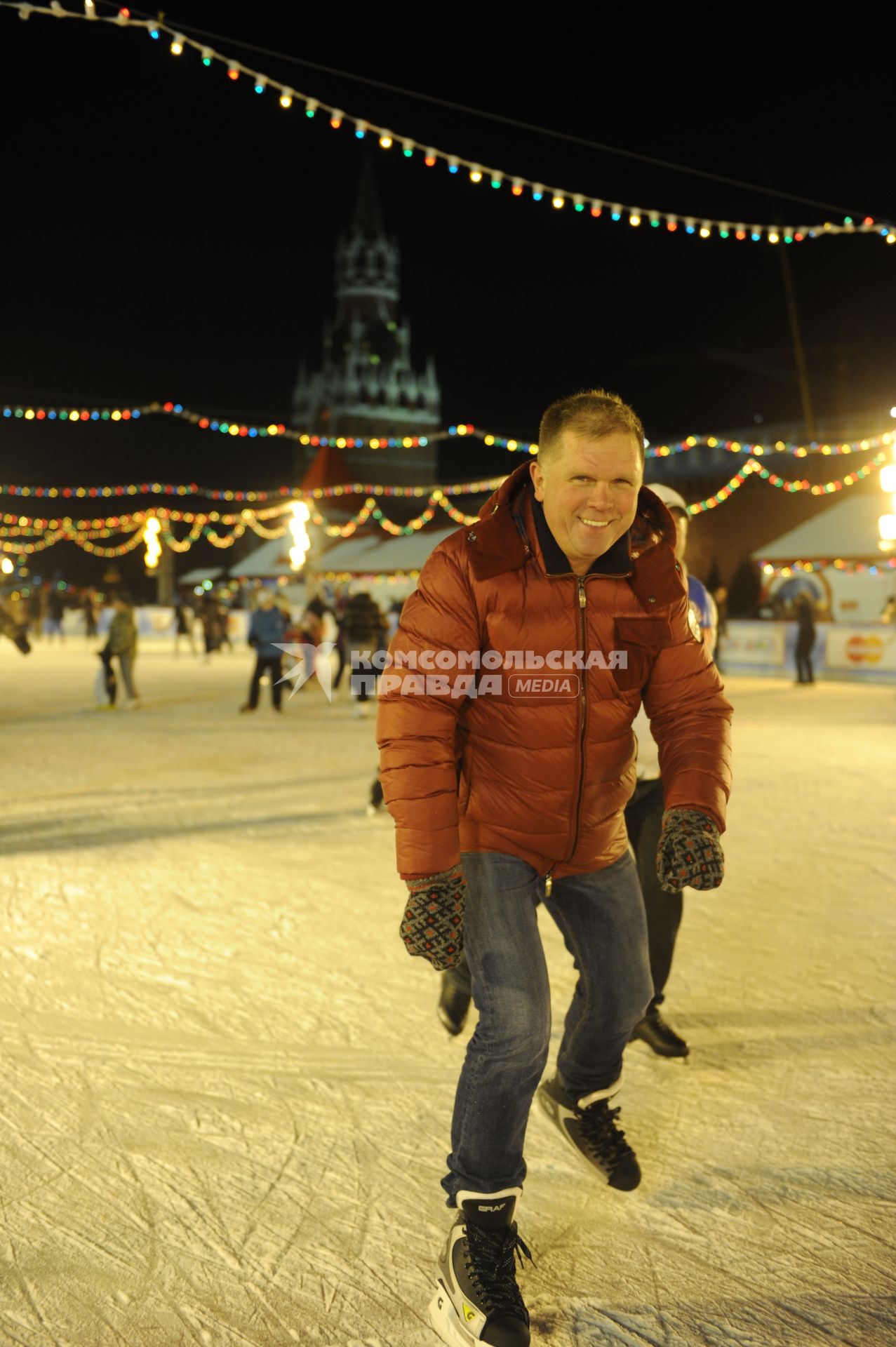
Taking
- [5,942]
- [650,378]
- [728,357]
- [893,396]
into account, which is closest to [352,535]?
[650,378]

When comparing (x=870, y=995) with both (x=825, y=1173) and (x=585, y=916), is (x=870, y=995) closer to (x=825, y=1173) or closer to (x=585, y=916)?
(x=825, y=1173)

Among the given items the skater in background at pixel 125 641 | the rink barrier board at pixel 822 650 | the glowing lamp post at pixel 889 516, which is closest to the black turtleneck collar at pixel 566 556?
the skater in background at pixel 125 641

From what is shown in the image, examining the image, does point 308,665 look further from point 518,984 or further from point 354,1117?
point 518,984

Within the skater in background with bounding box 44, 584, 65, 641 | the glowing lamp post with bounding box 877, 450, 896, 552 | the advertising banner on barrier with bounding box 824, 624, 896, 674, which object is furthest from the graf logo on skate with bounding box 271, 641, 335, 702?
the skater in background with bounding box 44, 584, 65, 641

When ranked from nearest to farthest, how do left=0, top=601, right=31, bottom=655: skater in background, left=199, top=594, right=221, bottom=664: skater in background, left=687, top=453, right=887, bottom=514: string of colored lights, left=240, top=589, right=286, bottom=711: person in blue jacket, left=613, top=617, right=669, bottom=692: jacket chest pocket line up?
1. left=613, top=617, right=669, bottom=692: jacket chest pocket
2. left=0, top=601, right=31, bottom=655: skater in background
3. left=240, top=589, right=286, bottom=711: person in blue jacket
4. left=687, top=453, right=887, bottom=514: string of colored lights
5. left=199, top=594, right=221, bottom=664: skater in background

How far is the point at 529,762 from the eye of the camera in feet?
6.31

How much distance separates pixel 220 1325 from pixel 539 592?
130 centimetres

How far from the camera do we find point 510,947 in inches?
72.9

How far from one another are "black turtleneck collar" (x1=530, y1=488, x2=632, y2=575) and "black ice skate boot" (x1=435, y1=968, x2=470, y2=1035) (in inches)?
54.5

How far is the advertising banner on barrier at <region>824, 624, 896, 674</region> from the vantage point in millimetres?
16234

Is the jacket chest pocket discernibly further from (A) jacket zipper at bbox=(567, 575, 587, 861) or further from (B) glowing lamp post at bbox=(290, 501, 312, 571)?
(B) glowing lamp post at bbox=(290, 501, 312, 571)

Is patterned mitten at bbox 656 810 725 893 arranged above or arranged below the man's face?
below

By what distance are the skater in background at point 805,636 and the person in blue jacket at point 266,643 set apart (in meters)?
7.56

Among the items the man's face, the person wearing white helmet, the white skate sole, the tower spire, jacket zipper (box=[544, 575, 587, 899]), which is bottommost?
the white skate sole
